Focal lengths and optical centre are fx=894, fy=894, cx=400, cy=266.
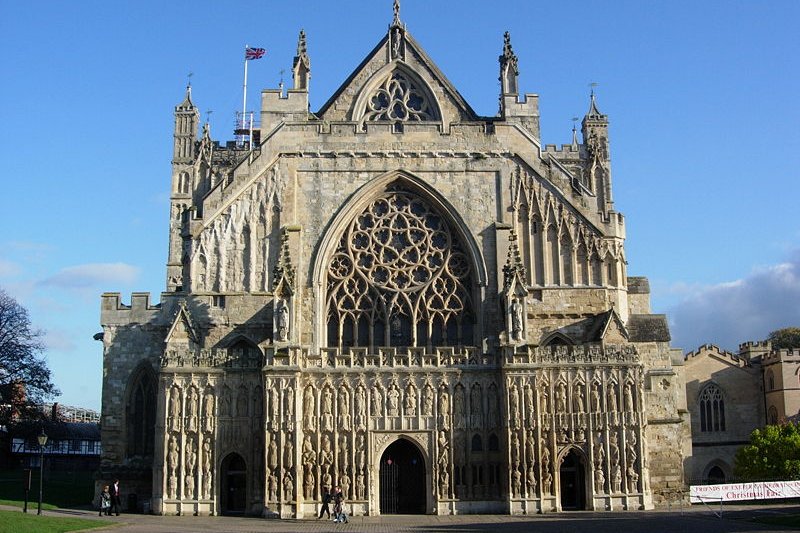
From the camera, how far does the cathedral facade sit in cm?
3103

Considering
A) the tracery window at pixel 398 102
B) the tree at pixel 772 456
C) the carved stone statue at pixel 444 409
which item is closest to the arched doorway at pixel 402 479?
the carved stone statue at pixel 444 409

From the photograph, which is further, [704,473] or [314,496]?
[704,473]

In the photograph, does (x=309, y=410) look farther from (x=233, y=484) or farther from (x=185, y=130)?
(x=185, y=130)

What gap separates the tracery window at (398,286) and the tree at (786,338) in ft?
153

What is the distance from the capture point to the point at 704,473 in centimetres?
5416

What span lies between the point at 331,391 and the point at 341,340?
3.00 metres

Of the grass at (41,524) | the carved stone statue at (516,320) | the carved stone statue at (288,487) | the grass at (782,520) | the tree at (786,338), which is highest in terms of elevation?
the tree at (786,338)

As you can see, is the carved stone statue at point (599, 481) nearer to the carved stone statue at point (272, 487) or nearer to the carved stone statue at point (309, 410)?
the carved stone statue at point (309, 410)

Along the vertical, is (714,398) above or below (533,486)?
above

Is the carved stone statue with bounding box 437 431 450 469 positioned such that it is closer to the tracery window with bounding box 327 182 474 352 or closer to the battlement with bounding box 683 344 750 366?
the tracery window with bounding box 327 182 474 352

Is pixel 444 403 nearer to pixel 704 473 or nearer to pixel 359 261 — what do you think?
pixel 359 261

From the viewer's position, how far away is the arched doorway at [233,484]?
104ft

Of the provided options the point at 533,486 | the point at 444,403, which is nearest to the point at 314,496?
the point at 444,403

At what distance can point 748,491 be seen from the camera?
30.6 m
